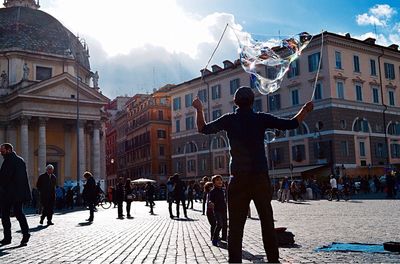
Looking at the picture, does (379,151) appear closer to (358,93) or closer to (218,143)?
(358,93)

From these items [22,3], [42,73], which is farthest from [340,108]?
[22,3]

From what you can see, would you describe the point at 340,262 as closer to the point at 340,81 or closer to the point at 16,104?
the point at 340,81

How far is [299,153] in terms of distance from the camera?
4981 centimetres

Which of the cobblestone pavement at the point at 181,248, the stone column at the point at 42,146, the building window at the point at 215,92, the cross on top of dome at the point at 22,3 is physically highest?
the cross on top of dome at the point at 22,3

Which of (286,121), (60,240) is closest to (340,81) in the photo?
(60,240)

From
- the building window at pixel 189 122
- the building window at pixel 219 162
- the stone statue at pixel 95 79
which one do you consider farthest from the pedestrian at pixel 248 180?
the building window at pixel 189 122

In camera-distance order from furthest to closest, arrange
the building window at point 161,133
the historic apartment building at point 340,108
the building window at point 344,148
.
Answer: the building window at point 161,133 < the historic apartment building at point 340,108 < the building window at point 344,148

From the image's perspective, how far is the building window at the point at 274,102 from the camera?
53.4 meters

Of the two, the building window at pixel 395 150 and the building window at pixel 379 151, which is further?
the building window at pixel 395 150

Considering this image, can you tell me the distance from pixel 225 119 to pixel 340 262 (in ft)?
10.3

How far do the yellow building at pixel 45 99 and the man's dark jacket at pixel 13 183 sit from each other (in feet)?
122

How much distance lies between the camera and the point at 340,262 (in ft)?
23.5

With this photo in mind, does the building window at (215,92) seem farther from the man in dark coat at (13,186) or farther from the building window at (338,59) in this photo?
the man in dark coat at (13,186)

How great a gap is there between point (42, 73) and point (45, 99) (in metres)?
6.17
